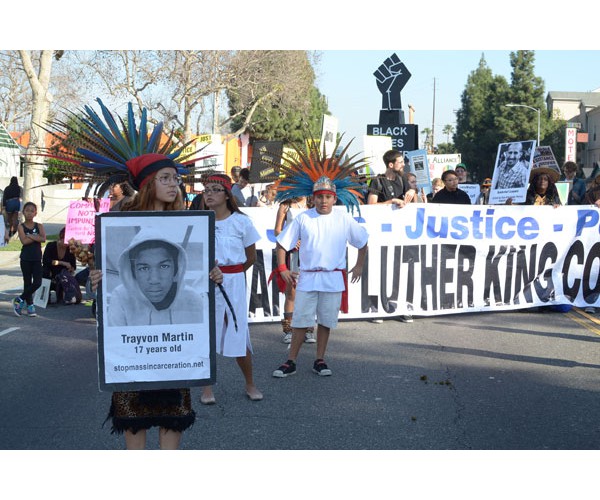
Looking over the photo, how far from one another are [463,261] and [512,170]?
2.25 metres

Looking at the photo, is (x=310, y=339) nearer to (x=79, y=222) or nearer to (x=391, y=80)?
(x=79, y=222)

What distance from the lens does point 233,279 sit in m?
6.64

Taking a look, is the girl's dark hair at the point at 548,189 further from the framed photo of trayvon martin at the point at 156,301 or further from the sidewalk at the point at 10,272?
the framed photo of trayvon martin at the point at 156,301

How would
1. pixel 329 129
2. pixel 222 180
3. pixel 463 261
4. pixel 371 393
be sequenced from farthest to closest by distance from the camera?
pixel 329 129
pixel 463 261
pixel 371 393
pixel 222 180

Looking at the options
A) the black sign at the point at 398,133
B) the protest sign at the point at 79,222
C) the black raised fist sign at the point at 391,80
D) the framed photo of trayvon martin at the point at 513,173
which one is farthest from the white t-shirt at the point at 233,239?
the black raised fist sign at the point at 391,80

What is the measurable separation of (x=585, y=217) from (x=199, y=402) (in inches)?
284

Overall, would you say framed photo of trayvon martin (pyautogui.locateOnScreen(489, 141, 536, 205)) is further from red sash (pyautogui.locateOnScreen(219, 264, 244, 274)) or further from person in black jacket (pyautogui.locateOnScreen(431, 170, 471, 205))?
red sash (pyautogui.locateOnScreen(219, 264, 244, 274))

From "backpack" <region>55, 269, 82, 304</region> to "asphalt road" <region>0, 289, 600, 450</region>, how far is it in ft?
6.38

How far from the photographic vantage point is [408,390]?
7074 mm

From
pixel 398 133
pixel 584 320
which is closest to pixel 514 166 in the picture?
pixel 584 320

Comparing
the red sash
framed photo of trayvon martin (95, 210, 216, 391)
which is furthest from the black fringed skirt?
the red sash

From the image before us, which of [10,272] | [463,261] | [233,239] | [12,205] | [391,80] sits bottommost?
[10,272]

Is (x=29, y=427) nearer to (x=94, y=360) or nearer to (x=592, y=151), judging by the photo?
(x=94, y=360)

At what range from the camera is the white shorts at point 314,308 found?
766 cm
